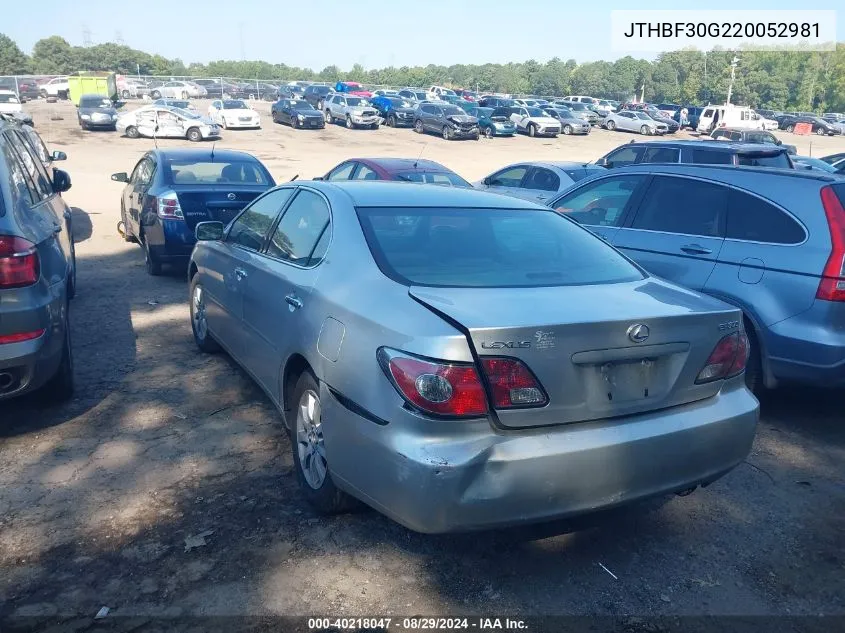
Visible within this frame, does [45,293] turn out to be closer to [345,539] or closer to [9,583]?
[9,583]

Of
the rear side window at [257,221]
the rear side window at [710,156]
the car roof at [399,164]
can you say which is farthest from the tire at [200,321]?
the rear side window at [710,156]

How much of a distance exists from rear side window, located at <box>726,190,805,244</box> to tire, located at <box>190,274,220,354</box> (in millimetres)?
4007

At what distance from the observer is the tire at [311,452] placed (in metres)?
3.47

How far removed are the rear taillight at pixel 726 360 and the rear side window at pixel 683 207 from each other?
214 centimetres

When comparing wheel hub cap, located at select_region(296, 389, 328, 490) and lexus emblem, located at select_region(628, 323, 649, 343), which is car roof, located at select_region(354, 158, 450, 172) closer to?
wheel hub cap, located at select_region(296, 389, 328, 490)

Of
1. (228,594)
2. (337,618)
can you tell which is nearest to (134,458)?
(228,594)

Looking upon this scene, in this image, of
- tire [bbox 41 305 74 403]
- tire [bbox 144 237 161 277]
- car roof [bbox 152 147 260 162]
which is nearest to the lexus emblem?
tire [bbox 41 305 74 403]

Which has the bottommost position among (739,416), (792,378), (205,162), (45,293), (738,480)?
(738,480)

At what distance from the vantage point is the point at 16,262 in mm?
4129

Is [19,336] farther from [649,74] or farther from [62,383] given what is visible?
[649,74]

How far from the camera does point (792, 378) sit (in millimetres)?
4840

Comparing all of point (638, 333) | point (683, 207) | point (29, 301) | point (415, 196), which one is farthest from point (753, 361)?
point (29, 301)

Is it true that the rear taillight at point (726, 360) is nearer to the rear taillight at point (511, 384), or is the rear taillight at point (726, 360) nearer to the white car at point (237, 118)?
the rear taillight at point (511, 384)

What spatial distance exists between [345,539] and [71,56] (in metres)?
116
